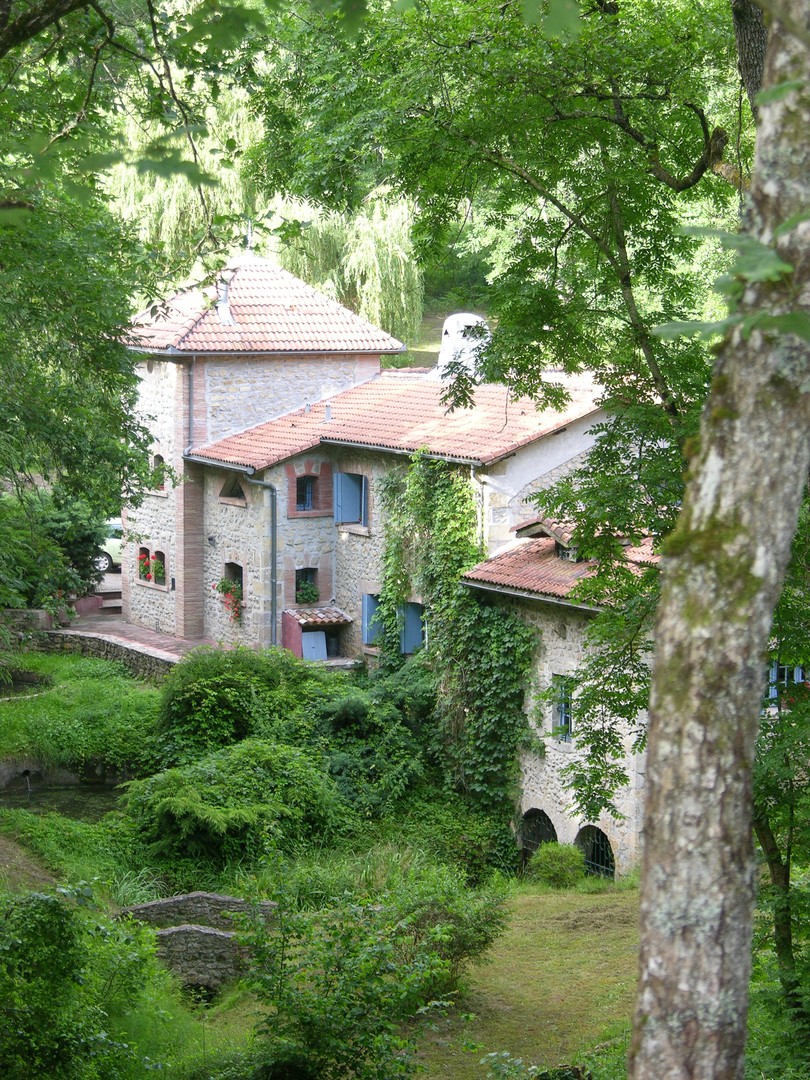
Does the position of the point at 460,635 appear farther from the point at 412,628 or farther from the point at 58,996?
the point at 58,996

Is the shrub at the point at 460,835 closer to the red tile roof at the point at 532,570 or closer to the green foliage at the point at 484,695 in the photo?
the green foliage at the point at 484,695

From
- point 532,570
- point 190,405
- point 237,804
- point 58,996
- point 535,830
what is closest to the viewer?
point 58,996

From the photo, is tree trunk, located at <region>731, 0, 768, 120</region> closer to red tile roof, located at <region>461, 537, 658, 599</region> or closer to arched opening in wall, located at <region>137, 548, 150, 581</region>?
red tile roof, located at <region>461, 537, 658, 599</region>

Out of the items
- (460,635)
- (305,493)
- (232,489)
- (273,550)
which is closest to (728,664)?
(460,635)

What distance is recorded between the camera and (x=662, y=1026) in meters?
2.85

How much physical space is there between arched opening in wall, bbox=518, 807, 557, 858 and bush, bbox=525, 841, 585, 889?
1165 mm

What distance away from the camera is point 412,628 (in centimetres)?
2020

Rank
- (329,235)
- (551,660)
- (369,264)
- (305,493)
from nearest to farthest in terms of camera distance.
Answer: (551,660), (305,493), (369,264), (329,235)

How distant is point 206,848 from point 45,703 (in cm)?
720

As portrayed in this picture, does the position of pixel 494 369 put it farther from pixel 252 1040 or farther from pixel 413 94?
pixel 252 1040

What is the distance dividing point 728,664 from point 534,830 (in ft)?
49.8

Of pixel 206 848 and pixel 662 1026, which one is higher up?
pixel 662 1026

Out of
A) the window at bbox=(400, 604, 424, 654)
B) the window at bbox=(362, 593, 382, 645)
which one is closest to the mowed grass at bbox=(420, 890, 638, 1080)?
the window at bbox=(400, 604, 424, 654)

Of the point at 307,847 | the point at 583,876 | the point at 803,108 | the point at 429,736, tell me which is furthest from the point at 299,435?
the point at 803,108
